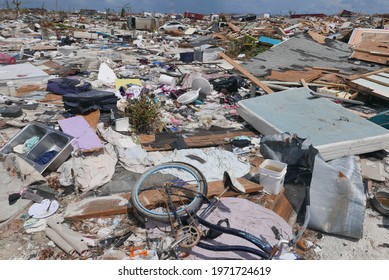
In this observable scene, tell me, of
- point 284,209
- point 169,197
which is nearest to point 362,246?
point 284,209

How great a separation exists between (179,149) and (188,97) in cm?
218

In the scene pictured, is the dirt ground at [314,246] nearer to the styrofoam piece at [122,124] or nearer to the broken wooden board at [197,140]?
the broken wooden board at [197,140]

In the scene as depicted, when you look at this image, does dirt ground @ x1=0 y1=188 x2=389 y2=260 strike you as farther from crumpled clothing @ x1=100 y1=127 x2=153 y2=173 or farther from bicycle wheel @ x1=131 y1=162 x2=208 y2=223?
crumpled clothing @ x1=100 y1=127 x2=153 y2=173

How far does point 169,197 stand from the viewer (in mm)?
2988

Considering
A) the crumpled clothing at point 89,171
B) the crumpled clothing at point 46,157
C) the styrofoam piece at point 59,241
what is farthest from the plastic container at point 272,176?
the crumpled clothing at point 46,157

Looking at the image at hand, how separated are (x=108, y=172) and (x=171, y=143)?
4.03 ft

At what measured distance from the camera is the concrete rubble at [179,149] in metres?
2.84

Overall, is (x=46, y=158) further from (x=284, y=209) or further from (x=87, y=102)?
(x=284, y=209)

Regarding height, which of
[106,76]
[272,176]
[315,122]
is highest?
[315,122]

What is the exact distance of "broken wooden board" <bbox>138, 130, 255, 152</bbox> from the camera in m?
4.55

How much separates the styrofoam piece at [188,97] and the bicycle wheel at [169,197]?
3.08m

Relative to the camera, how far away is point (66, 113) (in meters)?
5.59

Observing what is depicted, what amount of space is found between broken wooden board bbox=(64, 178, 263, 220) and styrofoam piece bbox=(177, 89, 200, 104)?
3172 millimetres
